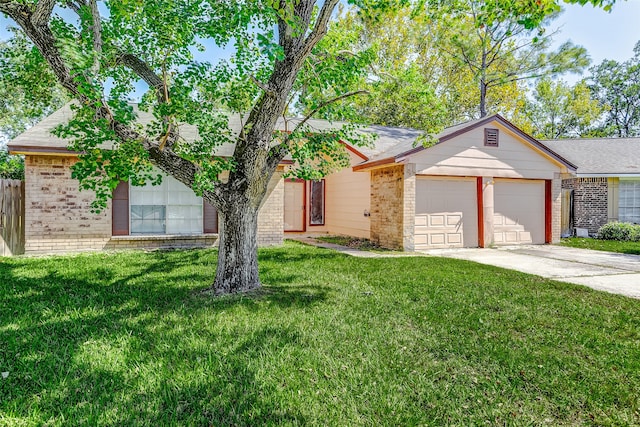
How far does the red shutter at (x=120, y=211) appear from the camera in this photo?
9.93 meters

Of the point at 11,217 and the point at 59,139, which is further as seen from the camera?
the point at 11,217

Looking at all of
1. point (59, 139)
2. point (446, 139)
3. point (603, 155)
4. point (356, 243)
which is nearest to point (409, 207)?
point (446, 139)

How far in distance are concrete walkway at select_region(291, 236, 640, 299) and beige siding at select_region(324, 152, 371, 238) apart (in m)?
1.98

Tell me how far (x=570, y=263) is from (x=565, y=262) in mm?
143

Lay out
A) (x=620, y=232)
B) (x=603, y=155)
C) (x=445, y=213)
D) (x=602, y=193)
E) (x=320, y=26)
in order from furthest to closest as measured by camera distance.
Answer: (x=603, y=155), (x=602, y=193), (x=620, y=232), (x=445, y=213), (x=320, y=26)

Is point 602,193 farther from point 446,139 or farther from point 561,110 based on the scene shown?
point 561,110

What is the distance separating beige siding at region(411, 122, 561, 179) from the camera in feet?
36.4

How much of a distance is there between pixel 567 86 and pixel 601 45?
11.2 meters

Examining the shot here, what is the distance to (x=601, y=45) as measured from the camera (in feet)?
65.8

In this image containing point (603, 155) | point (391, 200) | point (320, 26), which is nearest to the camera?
point (320, 26)

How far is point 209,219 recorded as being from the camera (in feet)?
35.5

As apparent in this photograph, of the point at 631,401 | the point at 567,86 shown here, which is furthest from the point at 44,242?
the point at 567,86

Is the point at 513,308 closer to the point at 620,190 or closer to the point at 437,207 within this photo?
the point at 437,207

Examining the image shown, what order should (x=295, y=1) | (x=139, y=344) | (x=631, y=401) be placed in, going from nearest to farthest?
(x=631, y=401) → (x=139, y=344) → (x=295, y=1)
